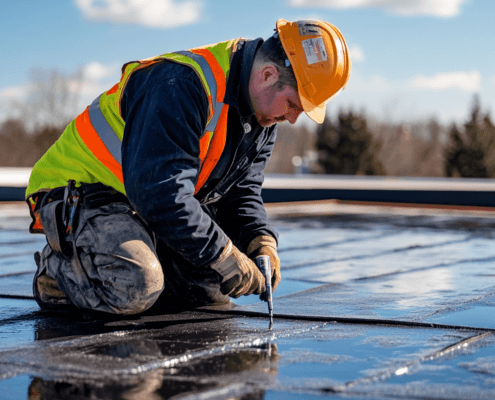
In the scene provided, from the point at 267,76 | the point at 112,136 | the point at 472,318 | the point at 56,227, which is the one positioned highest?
the point at 267,76

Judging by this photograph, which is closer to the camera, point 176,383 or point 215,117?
point 176,383

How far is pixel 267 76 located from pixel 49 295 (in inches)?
56.4

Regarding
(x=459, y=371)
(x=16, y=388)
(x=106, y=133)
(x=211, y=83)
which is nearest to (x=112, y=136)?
(x=106, y=133)

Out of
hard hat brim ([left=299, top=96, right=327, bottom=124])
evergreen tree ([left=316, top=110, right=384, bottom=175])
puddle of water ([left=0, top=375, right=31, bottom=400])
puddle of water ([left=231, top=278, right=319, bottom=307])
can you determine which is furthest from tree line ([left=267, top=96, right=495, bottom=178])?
puddle of water ([left=0, top=375, right=31, bottom=400])

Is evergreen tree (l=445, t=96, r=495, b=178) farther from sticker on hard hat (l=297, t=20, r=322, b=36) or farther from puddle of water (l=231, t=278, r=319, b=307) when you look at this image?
sticker on hard hat (l=297, t=20, r=322, b=36)

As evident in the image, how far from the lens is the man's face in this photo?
114 inches

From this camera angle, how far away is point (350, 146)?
29156mm

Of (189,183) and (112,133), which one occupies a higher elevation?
(112,133)

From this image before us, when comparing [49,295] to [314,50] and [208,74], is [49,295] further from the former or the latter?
[314,50]

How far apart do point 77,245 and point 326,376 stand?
137cm

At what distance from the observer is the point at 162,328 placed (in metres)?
2.91

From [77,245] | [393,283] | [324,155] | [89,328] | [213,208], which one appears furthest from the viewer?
[324,155]

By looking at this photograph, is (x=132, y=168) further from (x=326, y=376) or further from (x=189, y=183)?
(x=326, y=376)

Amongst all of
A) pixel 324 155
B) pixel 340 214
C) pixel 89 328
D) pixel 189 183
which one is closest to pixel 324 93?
pixel 189 183
